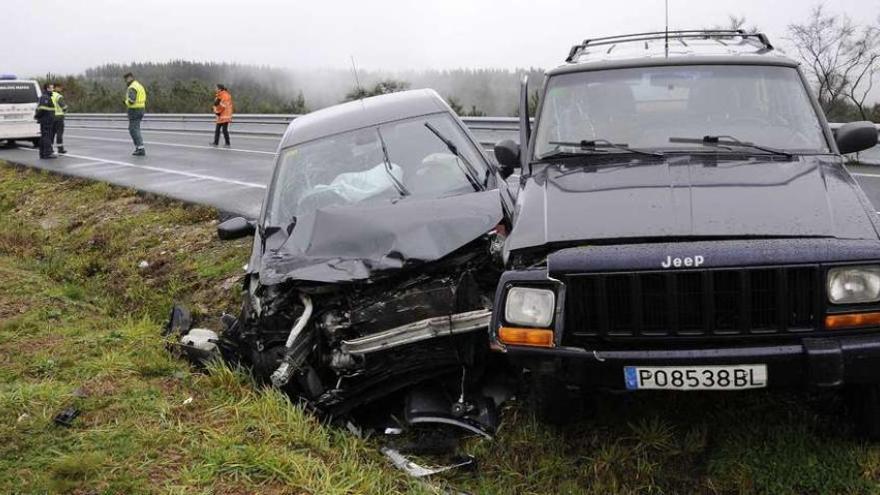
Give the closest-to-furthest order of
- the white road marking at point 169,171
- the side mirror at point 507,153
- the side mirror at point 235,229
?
the side mirror at point 507,153 < the side mirror at point 235,229 < the white road marking at point 169,171

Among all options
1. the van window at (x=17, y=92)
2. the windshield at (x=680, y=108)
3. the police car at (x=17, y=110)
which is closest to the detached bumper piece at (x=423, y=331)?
the windshield at (x=680, y=108)

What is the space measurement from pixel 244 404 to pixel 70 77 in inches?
2319

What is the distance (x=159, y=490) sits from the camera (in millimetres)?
3271

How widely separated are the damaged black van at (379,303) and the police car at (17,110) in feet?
70.7

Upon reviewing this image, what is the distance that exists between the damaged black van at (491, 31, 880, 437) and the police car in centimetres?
2318

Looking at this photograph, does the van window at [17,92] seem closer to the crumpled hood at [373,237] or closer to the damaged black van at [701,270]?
the crumpled hood at [373,237]

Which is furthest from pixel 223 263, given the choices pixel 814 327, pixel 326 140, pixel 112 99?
pixel 112 99

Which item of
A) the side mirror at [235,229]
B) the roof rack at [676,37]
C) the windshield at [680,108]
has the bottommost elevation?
the side mirror at [235,229]

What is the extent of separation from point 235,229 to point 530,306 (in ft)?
9.04

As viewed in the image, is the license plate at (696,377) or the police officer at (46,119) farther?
the police officer at (46,119)

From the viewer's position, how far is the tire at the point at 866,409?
323 cm

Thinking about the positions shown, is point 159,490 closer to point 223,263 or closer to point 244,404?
point 244,404

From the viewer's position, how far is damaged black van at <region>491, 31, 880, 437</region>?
2.94 m

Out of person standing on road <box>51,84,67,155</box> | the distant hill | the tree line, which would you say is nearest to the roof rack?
the tree line
